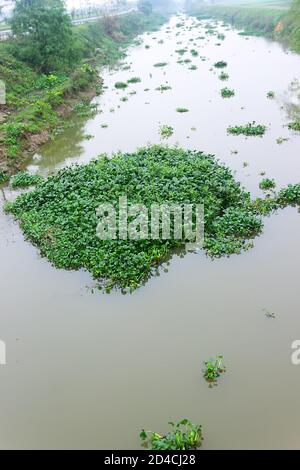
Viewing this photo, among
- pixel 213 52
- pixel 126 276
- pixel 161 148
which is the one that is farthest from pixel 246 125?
pixel 213 52

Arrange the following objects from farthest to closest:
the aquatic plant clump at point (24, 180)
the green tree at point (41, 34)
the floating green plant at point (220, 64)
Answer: the floating green plant at point (220, 64)
the green tree at point (41, 34)
the aquatic plant clump at point (24, 180)

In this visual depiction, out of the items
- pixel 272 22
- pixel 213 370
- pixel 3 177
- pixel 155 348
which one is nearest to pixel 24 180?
pixel 3 177

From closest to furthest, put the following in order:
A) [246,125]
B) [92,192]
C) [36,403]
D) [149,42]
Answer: [36,403] < [92,192] < [246,125] < [149,42]

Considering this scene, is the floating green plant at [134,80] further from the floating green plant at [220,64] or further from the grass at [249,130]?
the grass at [249,130]

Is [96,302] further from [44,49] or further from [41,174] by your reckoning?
[44,49]

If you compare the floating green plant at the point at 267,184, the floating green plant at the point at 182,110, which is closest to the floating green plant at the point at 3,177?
the floating green plant at the point at 267,184

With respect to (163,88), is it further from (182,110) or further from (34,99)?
(34,99)
